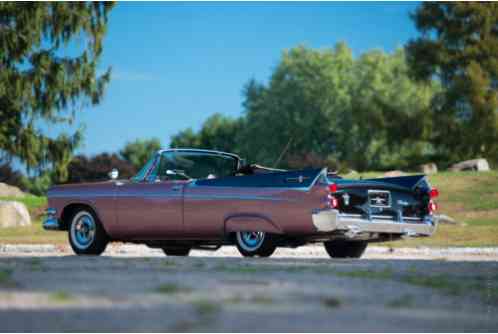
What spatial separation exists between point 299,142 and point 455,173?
92.5 ft

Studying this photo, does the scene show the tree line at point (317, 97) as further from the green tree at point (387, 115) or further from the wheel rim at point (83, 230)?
the wheel rim at point (83, 230)

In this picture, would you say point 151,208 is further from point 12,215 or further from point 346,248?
point 12,215

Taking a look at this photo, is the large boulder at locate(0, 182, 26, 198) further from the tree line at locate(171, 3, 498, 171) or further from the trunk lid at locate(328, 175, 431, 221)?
the trunk lid at locate(328, 175, 431, 221)

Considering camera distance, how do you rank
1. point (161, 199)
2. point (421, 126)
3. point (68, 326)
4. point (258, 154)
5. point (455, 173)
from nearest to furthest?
point (68, 326) < point (161, 199) < point (455, 173) < point (421, 126) < point (258, 154)

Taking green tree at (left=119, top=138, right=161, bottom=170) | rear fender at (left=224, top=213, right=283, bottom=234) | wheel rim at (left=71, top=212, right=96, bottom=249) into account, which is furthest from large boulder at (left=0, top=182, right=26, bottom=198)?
green tree at (left=119, top=138, right=161, bottom=170)

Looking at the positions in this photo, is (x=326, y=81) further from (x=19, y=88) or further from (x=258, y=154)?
(x=19, y=88)

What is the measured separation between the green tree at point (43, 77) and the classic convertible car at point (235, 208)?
738 inches

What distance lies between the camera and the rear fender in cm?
1019

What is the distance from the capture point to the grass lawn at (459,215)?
18641 mm

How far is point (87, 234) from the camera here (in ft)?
39.9

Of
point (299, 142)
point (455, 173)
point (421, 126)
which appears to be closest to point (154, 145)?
point (299, 142)

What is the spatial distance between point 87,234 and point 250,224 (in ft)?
9.60

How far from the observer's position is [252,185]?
34.0 feet

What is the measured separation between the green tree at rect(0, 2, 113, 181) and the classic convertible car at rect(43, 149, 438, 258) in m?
18.8
